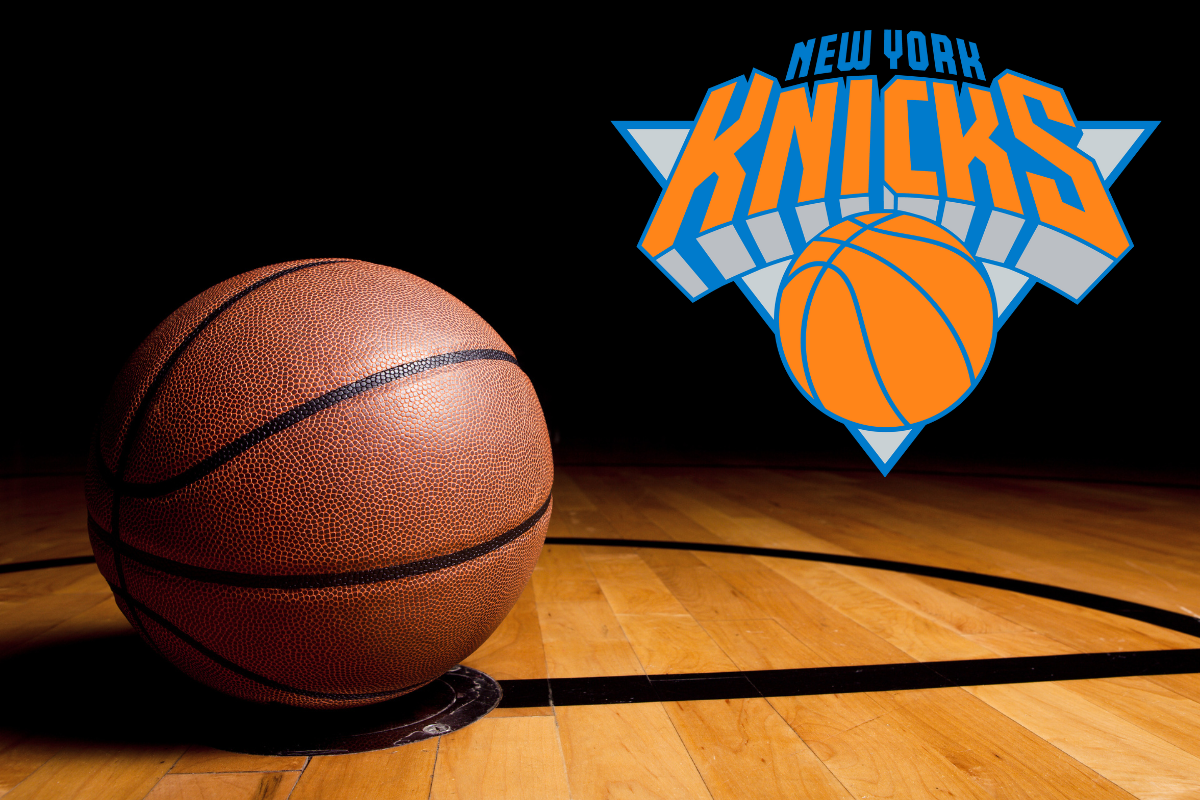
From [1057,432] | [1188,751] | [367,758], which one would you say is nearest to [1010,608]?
[1188,751]

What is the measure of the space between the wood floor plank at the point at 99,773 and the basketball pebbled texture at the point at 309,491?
14 cm

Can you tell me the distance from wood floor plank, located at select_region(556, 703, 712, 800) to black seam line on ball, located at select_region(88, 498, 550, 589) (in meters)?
0.38

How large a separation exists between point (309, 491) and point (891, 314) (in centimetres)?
441

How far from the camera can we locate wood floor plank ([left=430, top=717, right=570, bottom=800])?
3.93 ft

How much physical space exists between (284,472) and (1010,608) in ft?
6.52

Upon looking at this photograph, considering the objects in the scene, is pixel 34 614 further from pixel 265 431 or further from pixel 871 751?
pixel 871 751

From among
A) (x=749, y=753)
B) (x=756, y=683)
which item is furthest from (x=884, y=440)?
(x=749, y=753)

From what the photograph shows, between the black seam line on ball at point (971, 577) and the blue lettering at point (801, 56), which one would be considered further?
the blue lettering at point (801, 56)

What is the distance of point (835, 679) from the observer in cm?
167

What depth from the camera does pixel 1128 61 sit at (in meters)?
6.38

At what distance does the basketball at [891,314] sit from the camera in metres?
4.89

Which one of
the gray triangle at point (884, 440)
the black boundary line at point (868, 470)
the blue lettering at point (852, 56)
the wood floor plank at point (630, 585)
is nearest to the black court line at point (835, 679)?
the wood floor plank at point (630, 585)

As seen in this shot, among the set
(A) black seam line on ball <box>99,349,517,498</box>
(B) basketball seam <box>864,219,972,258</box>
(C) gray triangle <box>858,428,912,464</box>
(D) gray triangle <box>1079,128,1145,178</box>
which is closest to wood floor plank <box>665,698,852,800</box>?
(A) black seam line on ball <box>99,349,517,498</box>

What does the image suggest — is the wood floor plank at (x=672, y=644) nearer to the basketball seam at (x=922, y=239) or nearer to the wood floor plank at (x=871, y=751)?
the wood floor plank at (x=871, y=751)
